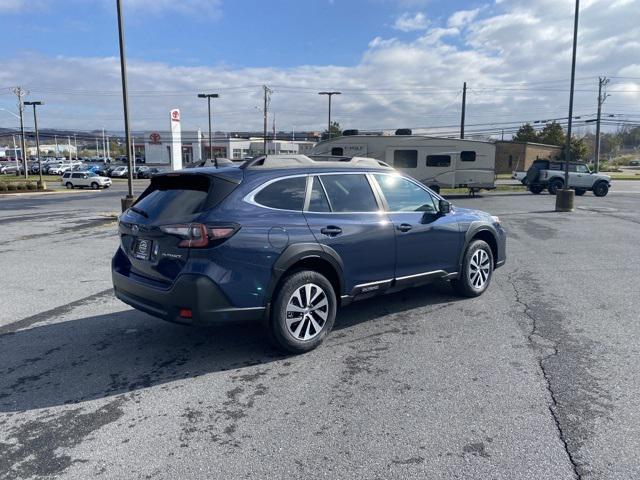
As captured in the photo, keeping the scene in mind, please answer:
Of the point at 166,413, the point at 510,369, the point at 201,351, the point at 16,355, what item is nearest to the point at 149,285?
the point at 201,351

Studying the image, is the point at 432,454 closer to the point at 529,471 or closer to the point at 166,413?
the point at 529,471

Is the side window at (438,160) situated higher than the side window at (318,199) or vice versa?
the side window at (438,160)

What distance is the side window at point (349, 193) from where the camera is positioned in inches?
190

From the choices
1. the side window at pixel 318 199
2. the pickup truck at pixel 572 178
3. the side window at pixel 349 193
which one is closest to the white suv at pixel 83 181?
the pickup truck at pixel 572 178

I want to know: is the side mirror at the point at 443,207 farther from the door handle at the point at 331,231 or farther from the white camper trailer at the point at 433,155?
the white camper trailer at the point at 433,155

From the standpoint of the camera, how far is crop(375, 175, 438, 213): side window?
5.34 m

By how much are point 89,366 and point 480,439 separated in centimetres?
318

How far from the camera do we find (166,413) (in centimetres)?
348

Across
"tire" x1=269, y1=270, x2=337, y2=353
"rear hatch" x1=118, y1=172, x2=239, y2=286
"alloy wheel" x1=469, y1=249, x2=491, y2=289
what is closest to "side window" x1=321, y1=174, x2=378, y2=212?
"tire" x1=269, y1=270, x2=337, y2=353

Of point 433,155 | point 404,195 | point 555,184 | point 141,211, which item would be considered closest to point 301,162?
point 404,195

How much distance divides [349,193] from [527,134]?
3140 inches

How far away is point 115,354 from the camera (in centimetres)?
457

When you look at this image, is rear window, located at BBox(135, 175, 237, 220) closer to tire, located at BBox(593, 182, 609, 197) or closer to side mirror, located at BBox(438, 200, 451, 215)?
side mirror, located at BBox(438, 200, 451, 215)

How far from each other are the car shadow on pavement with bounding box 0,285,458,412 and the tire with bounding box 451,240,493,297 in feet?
2.89
